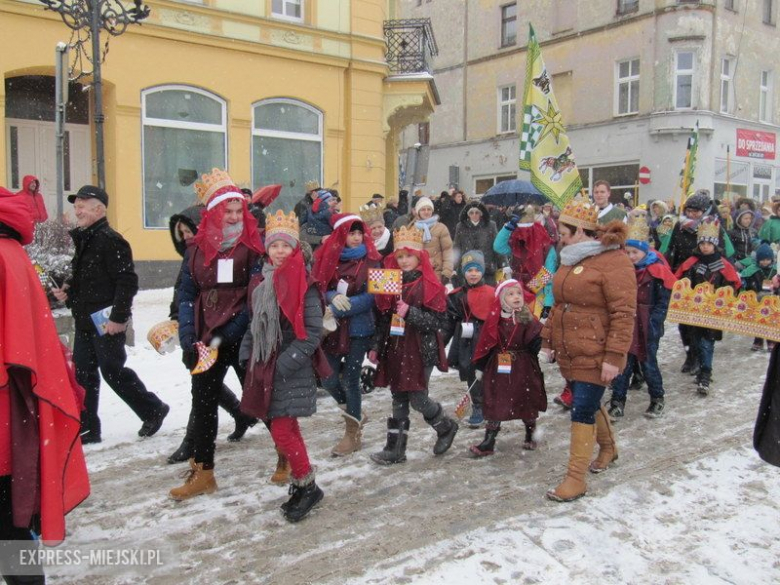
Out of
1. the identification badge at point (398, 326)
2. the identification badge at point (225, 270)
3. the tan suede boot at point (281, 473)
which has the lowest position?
the tan suede boot at point (281, 473)

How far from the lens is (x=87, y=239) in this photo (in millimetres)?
5105

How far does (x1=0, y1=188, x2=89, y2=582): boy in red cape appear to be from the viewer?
8.90ft

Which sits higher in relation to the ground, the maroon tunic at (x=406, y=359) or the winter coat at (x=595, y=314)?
the winter coat at (x=595, y=314)

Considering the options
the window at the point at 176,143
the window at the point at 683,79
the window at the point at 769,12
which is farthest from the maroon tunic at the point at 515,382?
the window at the point at 769,12

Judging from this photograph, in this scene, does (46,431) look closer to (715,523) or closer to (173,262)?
(715,523)

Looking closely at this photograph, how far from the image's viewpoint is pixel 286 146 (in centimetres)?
1517

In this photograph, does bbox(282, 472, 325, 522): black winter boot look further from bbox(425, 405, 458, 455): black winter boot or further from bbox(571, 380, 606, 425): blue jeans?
bbox(571, 380, 606, 425): blue jeans

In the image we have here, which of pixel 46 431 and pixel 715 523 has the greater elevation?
pixel 46 431

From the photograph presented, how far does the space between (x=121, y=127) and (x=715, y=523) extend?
40.4 feet

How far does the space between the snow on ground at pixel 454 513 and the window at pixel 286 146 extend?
31.5ft

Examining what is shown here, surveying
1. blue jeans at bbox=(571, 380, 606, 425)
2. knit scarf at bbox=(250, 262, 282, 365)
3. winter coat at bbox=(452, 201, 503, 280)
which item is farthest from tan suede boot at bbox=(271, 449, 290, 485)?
winter coat at bbox=(452, 201, 503, 280)

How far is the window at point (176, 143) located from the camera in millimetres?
13375

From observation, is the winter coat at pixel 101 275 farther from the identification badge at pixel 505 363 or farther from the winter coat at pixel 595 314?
the winter coat at pixel 595 314

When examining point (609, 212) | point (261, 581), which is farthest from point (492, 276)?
point (261, 581)
